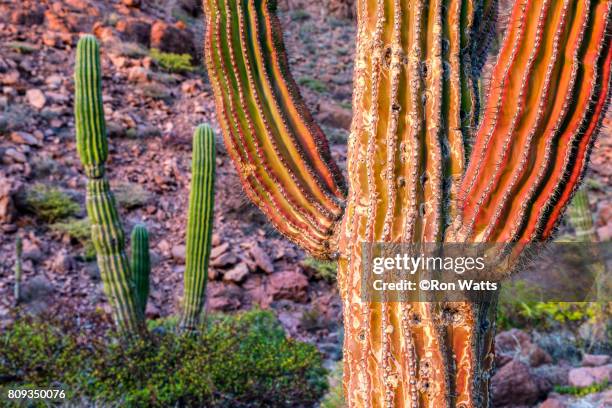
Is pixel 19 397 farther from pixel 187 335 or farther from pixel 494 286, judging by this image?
pixel 494 286

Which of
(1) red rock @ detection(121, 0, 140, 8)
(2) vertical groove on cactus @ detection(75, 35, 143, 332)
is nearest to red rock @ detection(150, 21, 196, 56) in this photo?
(1) red rock @ detection(121, 0, 140, 8)

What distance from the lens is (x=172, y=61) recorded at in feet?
51.9

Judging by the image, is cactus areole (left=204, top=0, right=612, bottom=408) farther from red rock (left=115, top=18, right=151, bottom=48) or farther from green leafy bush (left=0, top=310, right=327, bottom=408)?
red rock (left=115, top=18, right=151, bottom=48)

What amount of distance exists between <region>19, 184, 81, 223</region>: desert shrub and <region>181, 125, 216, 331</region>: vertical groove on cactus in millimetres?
4113

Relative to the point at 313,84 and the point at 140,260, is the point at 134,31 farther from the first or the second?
the point at 140,260

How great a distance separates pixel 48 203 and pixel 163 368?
517 cm

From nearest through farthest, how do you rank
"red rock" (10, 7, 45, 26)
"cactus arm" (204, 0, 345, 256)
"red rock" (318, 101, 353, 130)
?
"cactus arm" (204, 0, 345, 256) → "red rock" (10, 7, 45, 26) → "red rock" (318, 101, 353, 130)

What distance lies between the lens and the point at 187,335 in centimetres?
675

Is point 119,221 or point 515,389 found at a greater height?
point 119,221

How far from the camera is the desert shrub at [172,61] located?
15.7m

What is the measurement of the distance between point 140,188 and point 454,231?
10033 millimetres

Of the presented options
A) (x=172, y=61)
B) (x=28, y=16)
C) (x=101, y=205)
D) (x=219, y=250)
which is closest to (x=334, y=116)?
(x=172, y=61)

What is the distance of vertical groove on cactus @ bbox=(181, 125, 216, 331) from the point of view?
22.6 ft

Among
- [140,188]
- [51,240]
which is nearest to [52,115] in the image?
[140,188]
